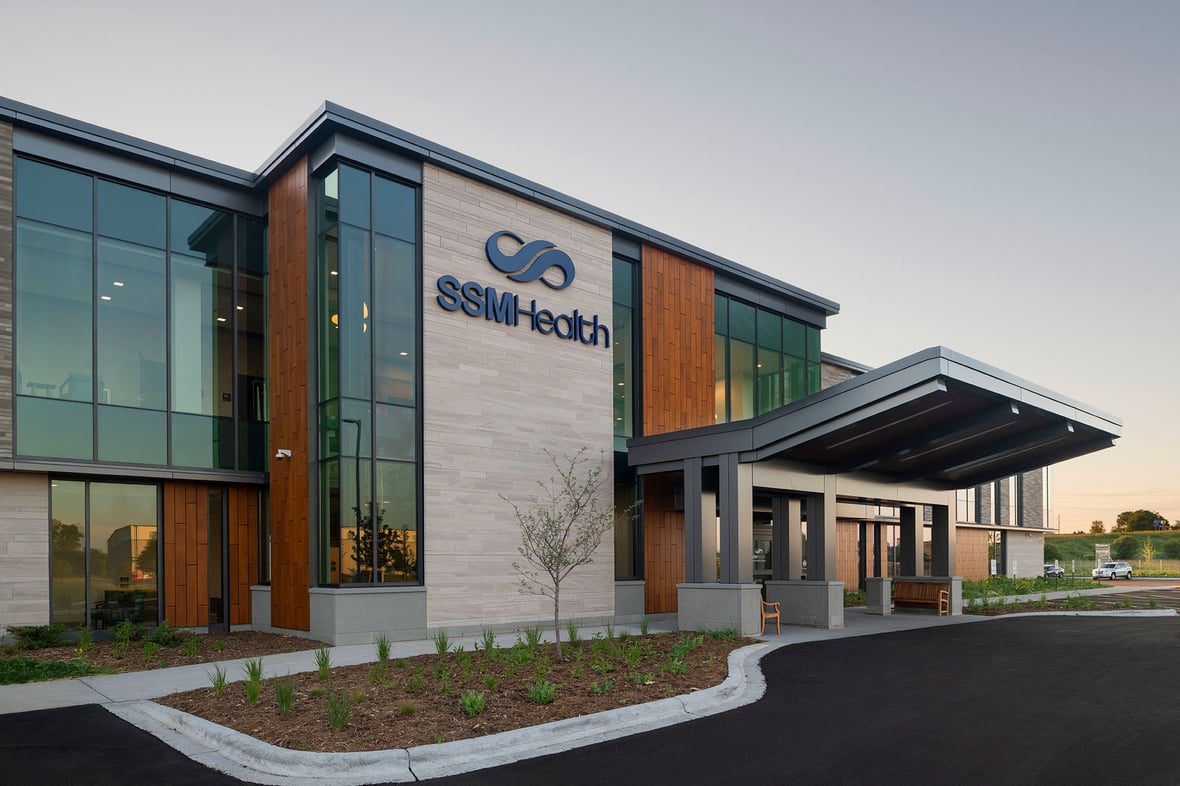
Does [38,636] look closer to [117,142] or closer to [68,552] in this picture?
[68,552]

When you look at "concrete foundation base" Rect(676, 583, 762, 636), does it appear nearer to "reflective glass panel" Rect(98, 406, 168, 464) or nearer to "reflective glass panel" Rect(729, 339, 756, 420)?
"reflective glass panel" Rect(729, 339, 756, 420)

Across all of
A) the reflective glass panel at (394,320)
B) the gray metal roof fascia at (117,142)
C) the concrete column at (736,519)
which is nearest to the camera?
the gray metal roof fascia at (117,142)

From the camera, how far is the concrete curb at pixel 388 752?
25.6ft

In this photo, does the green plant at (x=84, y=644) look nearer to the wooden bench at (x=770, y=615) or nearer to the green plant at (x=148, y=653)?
the green plant at (x=148, y=653)

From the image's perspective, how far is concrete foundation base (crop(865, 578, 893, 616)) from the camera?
25.0 meters

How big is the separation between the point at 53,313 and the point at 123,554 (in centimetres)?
496

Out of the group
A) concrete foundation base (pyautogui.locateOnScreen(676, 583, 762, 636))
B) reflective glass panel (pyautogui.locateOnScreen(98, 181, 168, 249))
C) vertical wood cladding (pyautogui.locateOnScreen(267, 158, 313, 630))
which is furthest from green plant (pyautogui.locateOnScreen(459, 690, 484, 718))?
reflective glass panel (pyautogui.locateOnScreen(98, 181, 168, 249))

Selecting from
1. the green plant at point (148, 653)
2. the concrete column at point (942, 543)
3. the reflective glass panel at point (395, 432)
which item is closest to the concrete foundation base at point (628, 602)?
the reflective glass panel at point (395, 432)

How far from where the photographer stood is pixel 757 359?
27828 millimetres

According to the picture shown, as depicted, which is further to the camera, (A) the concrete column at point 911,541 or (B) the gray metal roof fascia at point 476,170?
(A) the concrete column at point 911,541

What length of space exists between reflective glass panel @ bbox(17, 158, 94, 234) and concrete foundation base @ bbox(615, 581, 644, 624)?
14184 mm

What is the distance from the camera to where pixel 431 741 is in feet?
27.9

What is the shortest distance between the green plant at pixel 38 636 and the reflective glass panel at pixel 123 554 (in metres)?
1.20

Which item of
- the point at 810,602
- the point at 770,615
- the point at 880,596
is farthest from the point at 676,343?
the point at 880,596
